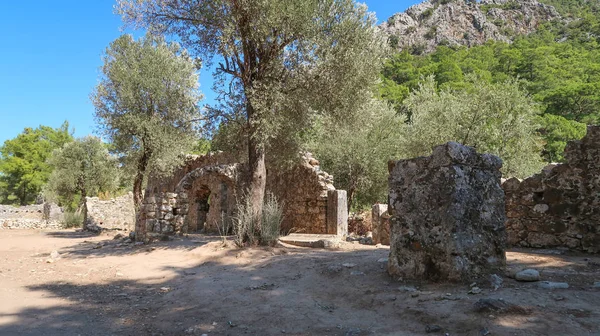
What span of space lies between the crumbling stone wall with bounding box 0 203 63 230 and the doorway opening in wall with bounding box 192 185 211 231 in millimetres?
8709

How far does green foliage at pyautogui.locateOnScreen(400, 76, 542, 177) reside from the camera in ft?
57.6

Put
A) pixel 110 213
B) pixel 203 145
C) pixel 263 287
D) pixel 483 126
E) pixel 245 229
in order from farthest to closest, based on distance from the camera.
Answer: pixel 110 213 → pixel 483 126 → pixel 203 145 → pixel 245 229 → pixel 263 287

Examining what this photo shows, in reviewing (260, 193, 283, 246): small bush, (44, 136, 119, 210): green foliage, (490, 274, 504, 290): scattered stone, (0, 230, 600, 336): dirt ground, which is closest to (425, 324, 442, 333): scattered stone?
(0, 230, 600, 336): dirt ground

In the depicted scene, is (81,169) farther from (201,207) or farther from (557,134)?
(557,134)

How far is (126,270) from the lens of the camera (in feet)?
24.7

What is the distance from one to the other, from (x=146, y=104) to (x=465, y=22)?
96.7m

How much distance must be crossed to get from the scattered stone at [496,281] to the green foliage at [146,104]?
490 inches

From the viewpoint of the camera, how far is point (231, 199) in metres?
16.5

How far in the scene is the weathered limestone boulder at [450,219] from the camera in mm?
4543

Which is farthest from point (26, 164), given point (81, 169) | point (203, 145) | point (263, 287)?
point (263, 287)

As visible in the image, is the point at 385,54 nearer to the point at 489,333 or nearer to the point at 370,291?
the point at 370,291

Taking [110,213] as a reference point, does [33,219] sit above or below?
below

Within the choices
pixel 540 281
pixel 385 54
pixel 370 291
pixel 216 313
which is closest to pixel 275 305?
pixel 216 313

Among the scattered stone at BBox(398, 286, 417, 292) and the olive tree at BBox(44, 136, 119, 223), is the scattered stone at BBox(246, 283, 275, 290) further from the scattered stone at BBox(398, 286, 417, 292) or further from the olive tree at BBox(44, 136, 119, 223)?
the olive tree at BBox(44, 136, 119, 223)
